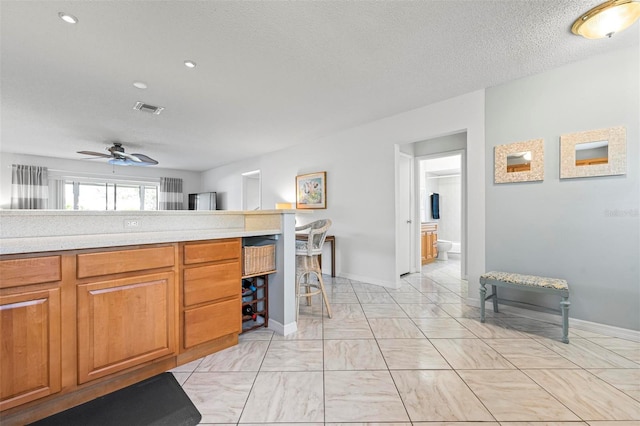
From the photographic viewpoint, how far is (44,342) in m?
1.34

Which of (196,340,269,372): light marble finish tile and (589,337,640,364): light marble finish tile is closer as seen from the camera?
(196,340,269,372): light marble finish tile

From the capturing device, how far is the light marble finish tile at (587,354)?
1855 mm

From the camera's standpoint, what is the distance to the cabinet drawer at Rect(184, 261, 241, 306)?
187 cm

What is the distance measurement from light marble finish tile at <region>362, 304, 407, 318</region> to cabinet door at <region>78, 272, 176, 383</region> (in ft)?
6.18

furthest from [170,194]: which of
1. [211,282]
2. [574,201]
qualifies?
[574,201]

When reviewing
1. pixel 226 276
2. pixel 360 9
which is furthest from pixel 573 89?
pixel 226 276

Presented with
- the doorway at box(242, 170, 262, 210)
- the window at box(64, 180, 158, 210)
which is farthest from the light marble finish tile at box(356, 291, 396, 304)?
the window at box(64, 180, 158, 210)

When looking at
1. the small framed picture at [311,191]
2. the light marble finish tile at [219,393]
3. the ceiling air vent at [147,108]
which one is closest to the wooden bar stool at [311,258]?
the light marble finish tile at [219,393]

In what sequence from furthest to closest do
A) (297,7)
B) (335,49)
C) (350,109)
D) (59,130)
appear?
(59,130), (350,109), (335,49), (297,7)

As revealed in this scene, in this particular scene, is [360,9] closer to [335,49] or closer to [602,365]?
[335,49]

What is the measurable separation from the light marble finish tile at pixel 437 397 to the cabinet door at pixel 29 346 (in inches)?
74.6

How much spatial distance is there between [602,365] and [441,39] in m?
2.66

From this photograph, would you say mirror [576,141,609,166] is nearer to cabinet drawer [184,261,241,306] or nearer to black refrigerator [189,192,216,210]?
cabinet drawer [184,261,241,306]

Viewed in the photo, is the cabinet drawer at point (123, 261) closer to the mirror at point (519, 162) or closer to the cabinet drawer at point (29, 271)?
the cabinet drawer at point (29, 271)
